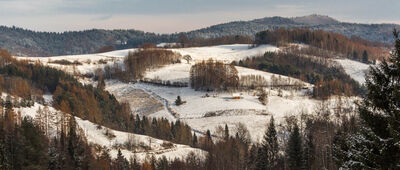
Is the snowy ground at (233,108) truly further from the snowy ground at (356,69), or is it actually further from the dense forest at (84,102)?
the snowy ground at (356,69)

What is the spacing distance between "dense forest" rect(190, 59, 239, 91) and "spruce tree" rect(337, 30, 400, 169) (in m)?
126

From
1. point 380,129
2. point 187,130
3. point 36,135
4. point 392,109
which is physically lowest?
point 187,130

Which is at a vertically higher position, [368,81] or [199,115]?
[368,81]

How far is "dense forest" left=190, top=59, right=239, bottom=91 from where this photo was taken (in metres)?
142

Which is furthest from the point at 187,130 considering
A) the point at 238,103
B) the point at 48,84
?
the point at 48,84

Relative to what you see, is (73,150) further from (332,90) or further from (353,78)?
(353,78)

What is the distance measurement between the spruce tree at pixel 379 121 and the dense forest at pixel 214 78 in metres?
126

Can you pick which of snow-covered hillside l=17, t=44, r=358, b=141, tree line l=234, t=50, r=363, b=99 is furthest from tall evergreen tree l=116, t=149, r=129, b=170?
tree line l=234, t=50, r=363, b=99

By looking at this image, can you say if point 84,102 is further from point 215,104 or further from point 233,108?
point 233,108

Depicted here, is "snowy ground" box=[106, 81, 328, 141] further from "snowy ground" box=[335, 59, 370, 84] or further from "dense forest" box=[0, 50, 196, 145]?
"snowy ground" box=[335, 59, 370, 84]

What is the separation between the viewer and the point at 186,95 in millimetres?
139625

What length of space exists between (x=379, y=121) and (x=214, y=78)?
13065 centimetres

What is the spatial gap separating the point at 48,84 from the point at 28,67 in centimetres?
1793

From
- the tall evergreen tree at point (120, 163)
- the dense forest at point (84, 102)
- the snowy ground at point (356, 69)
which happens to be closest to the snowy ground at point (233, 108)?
the dense forest at point (84, 102)
